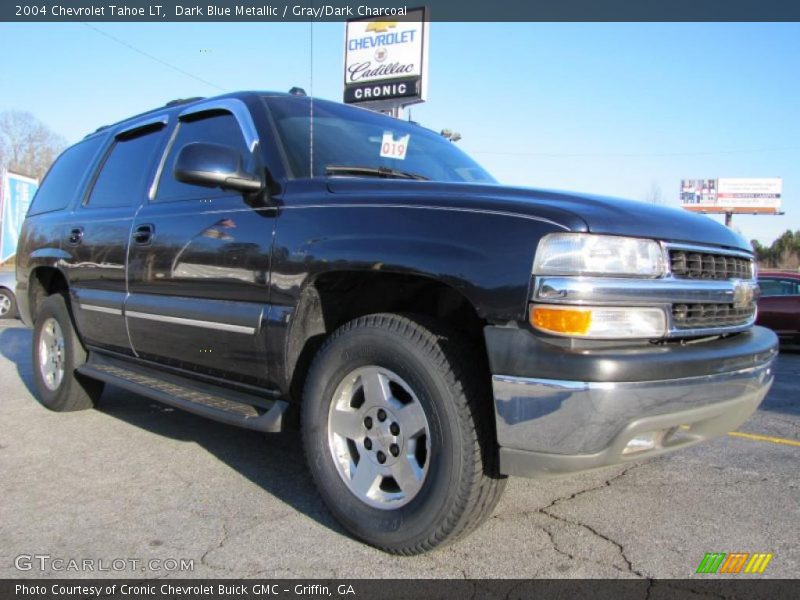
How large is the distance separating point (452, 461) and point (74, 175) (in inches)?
168

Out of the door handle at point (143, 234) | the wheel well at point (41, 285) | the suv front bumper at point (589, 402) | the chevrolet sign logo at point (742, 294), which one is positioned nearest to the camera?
the suv front bumper at point (589, 402)

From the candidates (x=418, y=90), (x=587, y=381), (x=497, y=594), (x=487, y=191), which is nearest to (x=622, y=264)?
(x=587, y=381)

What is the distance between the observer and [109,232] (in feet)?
13.7

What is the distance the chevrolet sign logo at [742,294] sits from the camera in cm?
270

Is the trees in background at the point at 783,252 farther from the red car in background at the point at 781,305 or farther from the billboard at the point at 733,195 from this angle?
the red car in background at the point at 781,305

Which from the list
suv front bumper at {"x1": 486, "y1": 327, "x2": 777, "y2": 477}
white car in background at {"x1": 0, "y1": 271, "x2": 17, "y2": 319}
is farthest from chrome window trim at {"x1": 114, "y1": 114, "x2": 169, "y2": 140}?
white car in background at {"x1": 0, "y1": 271, "x2": 17, "y2": 319}

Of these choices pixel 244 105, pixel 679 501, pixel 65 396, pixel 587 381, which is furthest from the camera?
pixel 65 396

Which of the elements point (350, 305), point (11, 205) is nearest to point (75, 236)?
point (350, 305)

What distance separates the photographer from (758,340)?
2.79 metres

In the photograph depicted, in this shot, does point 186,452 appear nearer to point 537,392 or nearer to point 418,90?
point 537,392

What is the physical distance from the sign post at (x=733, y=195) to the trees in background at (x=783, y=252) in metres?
7.14

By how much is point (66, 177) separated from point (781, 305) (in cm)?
1087

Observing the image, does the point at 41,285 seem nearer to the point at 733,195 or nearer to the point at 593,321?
the point at 593,321

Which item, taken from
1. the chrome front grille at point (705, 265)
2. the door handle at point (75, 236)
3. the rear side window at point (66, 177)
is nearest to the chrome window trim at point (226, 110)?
the door handle at point (75, 236)
